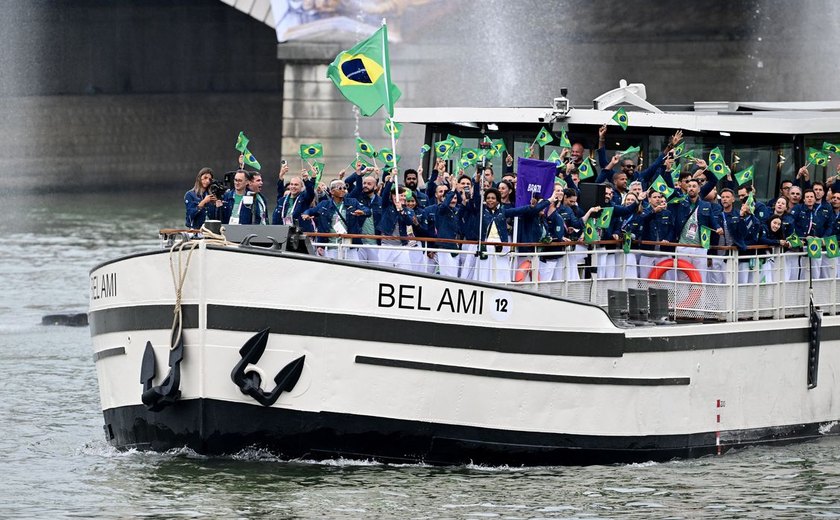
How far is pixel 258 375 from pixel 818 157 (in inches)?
275

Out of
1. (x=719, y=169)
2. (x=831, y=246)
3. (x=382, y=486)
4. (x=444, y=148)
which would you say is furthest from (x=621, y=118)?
(x=382, y=486)

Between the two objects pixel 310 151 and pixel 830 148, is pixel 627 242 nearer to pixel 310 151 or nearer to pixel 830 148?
pixel 830 148

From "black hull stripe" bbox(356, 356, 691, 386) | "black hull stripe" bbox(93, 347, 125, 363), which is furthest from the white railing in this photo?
"black hull stripe" bbox(93, 347, 125, 363)

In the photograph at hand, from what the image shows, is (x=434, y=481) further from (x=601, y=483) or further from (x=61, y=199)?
(x=61, y=199)

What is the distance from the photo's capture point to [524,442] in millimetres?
17109

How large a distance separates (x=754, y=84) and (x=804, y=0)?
154 inches

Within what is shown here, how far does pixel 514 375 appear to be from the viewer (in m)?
16.7

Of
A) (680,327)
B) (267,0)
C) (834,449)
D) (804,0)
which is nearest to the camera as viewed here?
(680,327)

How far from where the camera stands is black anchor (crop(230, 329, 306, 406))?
16.5 meters

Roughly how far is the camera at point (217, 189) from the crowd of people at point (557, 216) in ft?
0.06

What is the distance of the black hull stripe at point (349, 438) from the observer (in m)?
Result: 16.8

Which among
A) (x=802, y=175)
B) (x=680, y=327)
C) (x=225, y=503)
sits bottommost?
(x=225, y=503)

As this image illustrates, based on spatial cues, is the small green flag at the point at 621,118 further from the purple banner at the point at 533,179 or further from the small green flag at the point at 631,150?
the purple banner at the point at 533,179

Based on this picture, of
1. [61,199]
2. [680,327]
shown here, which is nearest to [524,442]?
[680,327]
